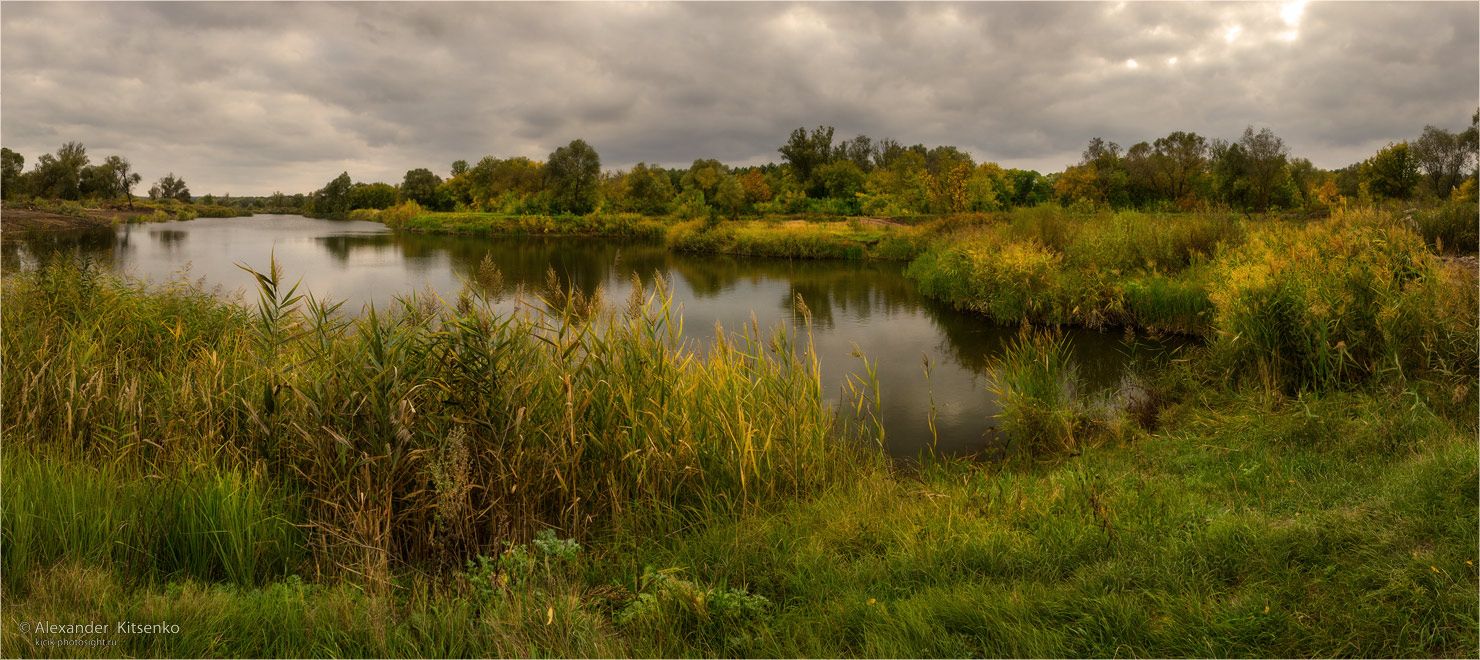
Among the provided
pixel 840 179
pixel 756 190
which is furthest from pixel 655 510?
pixel 840 179

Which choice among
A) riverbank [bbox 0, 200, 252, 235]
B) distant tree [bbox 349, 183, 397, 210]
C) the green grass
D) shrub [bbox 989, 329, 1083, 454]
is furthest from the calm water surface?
distant tree [bbox 349, 183, 397, 210]

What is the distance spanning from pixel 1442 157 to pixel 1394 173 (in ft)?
8.30

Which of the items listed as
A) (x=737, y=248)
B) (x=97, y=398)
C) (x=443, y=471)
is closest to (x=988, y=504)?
(x=443, y=471)

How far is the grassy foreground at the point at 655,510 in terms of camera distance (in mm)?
2830

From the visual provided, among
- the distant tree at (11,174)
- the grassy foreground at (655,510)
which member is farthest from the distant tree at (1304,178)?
the distant tree at (11,174)

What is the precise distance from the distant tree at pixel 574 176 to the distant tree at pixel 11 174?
83.3 ft

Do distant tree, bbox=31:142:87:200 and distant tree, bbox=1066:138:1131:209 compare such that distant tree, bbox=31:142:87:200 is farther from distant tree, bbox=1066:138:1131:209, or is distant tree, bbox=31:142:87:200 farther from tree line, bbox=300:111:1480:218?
distant tree, bbox=1066:138:1131:209

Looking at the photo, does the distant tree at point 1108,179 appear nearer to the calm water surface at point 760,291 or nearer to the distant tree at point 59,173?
the calm water surface at point 760,291

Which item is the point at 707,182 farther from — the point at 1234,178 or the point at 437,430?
the point at 437,430

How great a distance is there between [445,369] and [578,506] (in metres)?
1.19

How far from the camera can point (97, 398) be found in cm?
506

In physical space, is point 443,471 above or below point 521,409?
below

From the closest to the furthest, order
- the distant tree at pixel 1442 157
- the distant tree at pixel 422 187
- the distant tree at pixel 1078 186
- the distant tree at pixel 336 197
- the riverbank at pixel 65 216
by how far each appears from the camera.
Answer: the riverbank at pixel 65 216 → the distant tree at pixel 1442 157 → the distant tree at pixel 1078 186 → the distant tree at pixel 422 187 → the distant tree at pixel 336 197

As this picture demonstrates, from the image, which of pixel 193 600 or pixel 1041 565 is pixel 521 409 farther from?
pixel 1041 565
